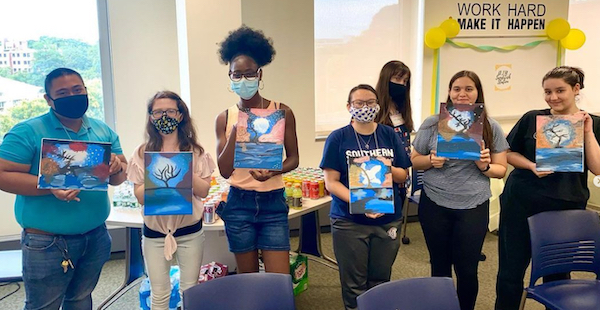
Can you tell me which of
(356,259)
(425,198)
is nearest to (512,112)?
(425,198)

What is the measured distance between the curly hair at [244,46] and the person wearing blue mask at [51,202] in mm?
671

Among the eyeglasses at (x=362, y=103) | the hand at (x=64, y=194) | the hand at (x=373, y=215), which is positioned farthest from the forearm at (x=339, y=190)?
the hand at (x=64, y=194)

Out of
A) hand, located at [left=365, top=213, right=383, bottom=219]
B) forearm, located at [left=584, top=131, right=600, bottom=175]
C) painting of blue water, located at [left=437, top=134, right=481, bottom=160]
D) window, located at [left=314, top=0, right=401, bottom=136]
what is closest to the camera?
hand, located at [left=365, top=213, right=383, bottom=219]

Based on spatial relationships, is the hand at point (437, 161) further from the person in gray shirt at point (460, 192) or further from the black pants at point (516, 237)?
the black pants at point (516, 237)

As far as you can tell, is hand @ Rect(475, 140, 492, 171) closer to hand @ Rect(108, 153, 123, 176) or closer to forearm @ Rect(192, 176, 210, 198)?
forearm @ Rect(192, 176, 210, 198)

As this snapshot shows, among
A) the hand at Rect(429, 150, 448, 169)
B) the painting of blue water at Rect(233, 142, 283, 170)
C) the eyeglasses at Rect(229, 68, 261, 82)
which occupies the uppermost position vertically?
the eyeglasses at Rect(229, 68, 261, 82)

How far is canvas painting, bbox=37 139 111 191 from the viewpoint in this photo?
69.9 inches

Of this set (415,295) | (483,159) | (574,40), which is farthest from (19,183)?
(574,40)

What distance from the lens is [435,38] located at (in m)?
4.54

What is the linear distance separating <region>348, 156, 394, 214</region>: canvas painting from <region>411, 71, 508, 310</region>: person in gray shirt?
39 centimetres

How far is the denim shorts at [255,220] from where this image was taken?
2.06 metres

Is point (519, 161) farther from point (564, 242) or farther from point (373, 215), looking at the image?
point (373, 215)

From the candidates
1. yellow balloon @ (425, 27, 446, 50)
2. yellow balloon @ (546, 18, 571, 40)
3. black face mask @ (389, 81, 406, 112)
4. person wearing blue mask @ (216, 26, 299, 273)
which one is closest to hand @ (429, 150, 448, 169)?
black face mask @ (389, 81, 406, 112)

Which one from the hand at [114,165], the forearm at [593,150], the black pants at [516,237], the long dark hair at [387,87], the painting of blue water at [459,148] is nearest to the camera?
the hand at [114,165]
